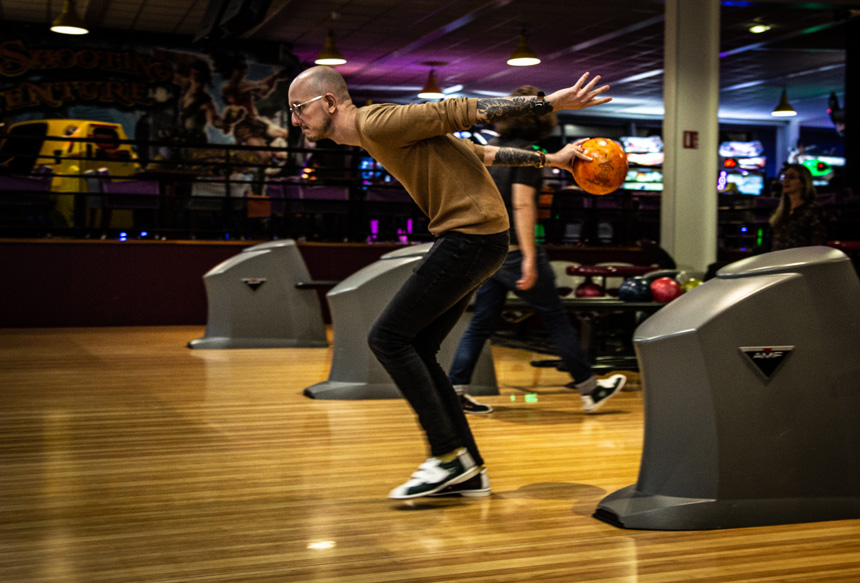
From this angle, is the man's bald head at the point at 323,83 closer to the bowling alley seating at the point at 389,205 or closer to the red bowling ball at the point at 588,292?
the red bowling ball at the point at 588,292

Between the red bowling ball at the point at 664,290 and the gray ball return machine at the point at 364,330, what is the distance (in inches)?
53.2

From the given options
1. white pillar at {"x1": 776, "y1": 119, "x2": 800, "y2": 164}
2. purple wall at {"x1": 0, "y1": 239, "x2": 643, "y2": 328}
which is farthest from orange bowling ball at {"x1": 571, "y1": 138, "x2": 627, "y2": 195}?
white pillar at {"x1": 776, "y1": 119, "x2": 800, "y2": 164}

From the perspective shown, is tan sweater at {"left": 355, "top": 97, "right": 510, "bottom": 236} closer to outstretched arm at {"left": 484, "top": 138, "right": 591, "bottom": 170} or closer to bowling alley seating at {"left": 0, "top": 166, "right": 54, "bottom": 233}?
outstretched arm at {"left": 484, "top": 138, "right": 591, "bottom": 170}

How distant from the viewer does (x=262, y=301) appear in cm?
709

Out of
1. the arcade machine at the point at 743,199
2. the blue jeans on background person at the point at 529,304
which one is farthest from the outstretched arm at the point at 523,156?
the arcade machine at the point at 743,199

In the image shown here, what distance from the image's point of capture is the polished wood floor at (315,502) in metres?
2.14

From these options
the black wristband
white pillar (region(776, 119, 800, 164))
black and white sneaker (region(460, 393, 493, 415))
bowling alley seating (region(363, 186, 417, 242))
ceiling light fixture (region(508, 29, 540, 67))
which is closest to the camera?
the black wristband

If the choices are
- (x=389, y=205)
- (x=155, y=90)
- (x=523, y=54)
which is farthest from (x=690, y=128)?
(x=155, y=90)

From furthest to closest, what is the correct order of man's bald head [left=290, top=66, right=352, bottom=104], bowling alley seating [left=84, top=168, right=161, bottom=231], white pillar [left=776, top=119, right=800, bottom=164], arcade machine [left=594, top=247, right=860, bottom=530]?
white pillar [left=776, top=119, right=800, bottom=164] → bowling alley seating [left=84, top=168, right=161, bottom=231] → man's bald head [left=290, top=66, right=352, bottom=104] → arcade machine [left=594, top=247, right=860, bottom=530]

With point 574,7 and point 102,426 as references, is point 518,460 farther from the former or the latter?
point 574,7

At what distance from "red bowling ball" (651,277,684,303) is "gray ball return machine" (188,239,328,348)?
2.71 m

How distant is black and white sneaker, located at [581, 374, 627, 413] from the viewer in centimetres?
423

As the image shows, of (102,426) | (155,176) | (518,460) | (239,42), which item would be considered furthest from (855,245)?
(239,42)

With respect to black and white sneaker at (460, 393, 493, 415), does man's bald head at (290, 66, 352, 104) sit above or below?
above
